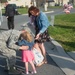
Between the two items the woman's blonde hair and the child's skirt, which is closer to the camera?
the woman's blonde hair

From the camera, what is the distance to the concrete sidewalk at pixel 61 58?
7.94 metres

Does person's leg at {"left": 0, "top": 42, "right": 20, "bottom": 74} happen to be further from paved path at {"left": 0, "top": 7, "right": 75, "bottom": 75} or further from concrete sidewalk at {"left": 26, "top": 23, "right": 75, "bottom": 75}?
concrete sidewalk at {"left": 26, "top": 23, "right": 75, "bottom": 75}

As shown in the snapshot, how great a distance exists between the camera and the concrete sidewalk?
794 centimetres

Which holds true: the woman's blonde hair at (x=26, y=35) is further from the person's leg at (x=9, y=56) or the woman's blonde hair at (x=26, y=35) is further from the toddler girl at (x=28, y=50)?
the person's leg at (x=9, y=56)

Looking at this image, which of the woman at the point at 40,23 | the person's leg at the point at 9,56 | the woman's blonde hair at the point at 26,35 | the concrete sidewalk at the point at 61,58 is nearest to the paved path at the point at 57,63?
the concrete sidewalk at the point at 61,58

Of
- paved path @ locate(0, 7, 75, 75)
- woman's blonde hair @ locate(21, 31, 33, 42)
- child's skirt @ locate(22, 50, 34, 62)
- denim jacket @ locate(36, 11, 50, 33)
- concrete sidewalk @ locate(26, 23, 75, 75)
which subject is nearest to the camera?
woman's blonde hair @ locate(21, 31, 33, 42)

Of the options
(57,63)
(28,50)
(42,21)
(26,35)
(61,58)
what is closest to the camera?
(26,35)

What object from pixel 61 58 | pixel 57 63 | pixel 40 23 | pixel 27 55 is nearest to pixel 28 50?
pixel 27 55

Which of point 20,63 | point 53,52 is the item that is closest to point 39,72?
point 20,63

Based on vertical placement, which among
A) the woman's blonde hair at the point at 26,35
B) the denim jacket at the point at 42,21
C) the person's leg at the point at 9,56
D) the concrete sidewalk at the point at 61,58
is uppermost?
the denim jacket at the point at 42,21

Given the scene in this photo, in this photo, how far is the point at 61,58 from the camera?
364 inches

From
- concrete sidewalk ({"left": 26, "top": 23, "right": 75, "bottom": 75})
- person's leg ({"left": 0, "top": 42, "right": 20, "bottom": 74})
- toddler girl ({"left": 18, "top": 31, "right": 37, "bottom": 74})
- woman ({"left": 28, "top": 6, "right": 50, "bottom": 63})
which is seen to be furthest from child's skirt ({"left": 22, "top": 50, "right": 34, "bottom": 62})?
concrete sidewalk ({"left": 26, "top": 23, "right": 75, "bottom": 75})

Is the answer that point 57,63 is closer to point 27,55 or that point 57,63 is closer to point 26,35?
point 27,55

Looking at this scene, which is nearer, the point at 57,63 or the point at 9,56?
the point at 9,56
